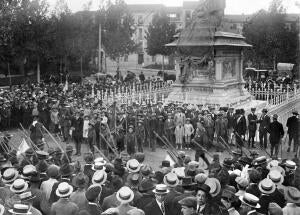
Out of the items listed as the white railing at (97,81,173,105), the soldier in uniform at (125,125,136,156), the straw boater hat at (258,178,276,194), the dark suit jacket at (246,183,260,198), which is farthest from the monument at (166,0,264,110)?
the straw boater hat at (258,178,276,194)

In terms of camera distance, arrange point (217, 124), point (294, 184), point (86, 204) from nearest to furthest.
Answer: point (86, 204), point (294, 184), point (217, 124)

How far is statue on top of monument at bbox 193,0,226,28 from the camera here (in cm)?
2208

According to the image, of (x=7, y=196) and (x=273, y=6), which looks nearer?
(x=7, y=196)

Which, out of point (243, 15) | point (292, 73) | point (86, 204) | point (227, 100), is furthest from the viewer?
point (243, 15)

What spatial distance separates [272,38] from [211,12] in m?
22.0

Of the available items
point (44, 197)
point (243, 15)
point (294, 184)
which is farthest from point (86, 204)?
point (243, 15)

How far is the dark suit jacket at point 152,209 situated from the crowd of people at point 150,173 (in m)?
0.01

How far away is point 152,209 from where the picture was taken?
21.4 feet

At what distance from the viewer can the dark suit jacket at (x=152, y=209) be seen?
256 inches

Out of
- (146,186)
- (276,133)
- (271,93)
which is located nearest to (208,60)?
(276,133)

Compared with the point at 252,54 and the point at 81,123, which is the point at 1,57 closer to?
the point at 81,123

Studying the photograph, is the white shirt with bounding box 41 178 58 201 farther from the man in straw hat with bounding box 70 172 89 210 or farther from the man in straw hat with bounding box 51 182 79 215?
the man in straw hat with bounding box 51 182 79 215

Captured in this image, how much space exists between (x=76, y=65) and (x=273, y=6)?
20961 millimetres

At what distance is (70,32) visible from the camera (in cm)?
3850
